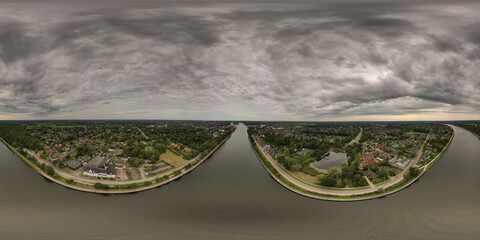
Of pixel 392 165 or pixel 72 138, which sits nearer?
pixel 392 165

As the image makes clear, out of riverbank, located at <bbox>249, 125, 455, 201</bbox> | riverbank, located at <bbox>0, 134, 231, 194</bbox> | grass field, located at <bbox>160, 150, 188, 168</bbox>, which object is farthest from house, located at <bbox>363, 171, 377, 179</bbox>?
grass field, located at <bbox>160, 150, 188, 168</bbox>

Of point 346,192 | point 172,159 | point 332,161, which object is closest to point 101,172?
point 172,159

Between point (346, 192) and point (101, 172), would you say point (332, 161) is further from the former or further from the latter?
point (101, 172)

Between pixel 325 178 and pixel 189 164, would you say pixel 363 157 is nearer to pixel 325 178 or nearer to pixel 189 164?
pixel 325 178

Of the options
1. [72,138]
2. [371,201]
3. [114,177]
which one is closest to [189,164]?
[114,177]

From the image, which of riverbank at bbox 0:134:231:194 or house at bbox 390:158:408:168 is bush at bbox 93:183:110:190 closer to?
riverbank at bbox 0:134:231:194

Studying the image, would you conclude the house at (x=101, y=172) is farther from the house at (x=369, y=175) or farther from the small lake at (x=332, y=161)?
the house at (x=369, y=175)

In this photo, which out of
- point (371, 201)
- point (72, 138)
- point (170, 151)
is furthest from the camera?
point (72, 138)
